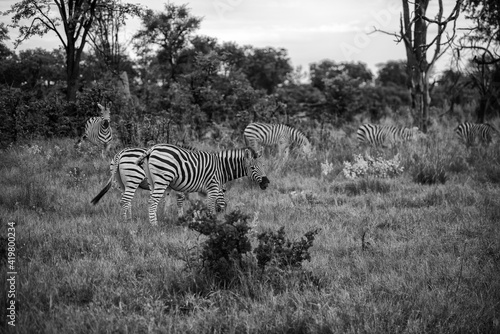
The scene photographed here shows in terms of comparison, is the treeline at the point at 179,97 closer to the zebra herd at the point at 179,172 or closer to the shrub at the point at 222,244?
the zebra herd at the point at 179,172

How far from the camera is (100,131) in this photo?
13.1 meters

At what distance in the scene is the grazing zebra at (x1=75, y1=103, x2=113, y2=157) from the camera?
13.0 metres

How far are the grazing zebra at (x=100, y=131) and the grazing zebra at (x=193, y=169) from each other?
602cm

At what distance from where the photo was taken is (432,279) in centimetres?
429

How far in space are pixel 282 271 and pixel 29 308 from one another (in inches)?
93.9

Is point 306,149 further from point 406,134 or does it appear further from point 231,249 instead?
point 231,249

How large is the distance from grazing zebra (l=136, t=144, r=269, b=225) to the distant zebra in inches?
290

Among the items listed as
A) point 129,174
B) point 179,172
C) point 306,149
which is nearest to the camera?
point 179,172

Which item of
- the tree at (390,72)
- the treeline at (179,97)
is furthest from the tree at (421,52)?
the tree at (390,72)

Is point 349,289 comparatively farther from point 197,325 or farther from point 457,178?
point 457,178

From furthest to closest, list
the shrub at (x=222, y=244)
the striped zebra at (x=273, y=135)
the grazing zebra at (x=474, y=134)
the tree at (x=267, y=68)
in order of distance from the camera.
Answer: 1. the tree at (x=267, y=68)
2. the striped zebra at (x=273, y=135)
3. the grazing zebra at (x=474, y=134)
4. the shrub at (x=222, y=244)

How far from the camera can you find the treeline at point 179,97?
1450 cm

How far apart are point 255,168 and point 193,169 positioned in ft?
4.29

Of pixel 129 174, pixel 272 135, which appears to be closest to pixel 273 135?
pixel 272 135
